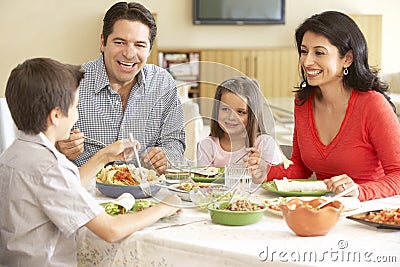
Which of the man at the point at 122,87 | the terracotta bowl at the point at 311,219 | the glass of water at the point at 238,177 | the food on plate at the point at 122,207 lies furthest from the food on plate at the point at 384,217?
the man at the point at 122,87

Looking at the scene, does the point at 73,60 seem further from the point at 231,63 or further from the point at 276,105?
the point at 276,105

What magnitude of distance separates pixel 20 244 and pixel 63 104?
360mm

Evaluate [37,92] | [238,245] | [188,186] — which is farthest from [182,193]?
[37,92]

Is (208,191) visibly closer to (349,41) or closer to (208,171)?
(208,171)

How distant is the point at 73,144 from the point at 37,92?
623mm

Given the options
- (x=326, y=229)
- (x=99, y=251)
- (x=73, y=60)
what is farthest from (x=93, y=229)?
(x=73, y=60)

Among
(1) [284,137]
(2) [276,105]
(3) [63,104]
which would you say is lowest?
(1) [284,137]

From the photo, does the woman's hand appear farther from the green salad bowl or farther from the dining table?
the green salad bowl

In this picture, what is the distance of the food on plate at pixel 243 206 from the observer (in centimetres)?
175

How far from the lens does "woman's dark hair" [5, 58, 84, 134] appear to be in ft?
5.37

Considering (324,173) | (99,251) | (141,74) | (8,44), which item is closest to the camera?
(99,251)

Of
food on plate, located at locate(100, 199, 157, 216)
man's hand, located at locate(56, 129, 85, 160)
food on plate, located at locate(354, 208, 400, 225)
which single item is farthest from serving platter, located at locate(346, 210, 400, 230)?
man's hand, located at locate(56, 129, 85, 160)

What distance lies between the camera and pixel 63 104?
1673 millimetres

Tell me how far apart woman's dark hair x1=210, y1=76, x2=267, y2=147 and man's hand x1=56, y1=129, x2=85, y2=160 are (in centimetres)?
52
